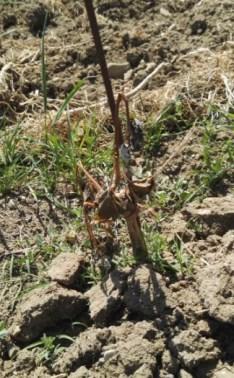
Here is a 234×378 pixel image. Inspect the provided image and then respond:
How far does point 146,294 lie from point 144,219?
0.40 meters

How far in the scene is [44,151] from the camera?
2891 mm

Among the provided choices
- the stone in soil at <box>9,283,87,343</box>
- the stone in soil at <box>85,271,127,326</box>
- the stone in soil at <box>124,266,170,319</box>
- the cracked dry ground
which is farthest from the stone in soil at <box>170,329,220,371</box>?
the stone in soil at <box>9,283,87,343</box>

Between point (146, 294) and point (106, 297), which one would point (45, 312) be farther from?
point (146, 294)

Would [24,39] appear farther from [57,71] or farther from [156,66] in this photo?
[156,66]

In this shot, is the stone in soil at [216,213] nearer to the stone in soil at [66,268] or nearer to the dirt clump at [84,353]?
the stone in soil at [66,268]

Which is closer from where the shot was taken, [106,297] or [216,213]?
[106,297]

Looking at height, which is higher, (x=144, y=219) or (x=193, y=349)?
(x=144, y=219)

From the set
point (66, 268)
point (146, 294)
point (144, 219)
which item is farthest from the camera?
point (144, 219)

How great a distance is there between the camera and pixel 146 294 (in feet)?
7.27

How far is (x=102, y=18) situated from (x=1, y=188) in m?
1.20

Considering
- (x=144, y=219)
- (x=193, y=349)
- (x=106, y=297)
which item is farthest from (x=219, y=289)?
(x=144, y=219)

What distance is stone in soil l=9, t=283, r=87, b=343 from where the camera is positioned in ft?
7.47

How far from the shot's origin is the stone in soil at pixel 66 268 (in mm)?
2371

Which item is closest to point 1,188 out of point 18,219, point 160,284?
point 18,219
